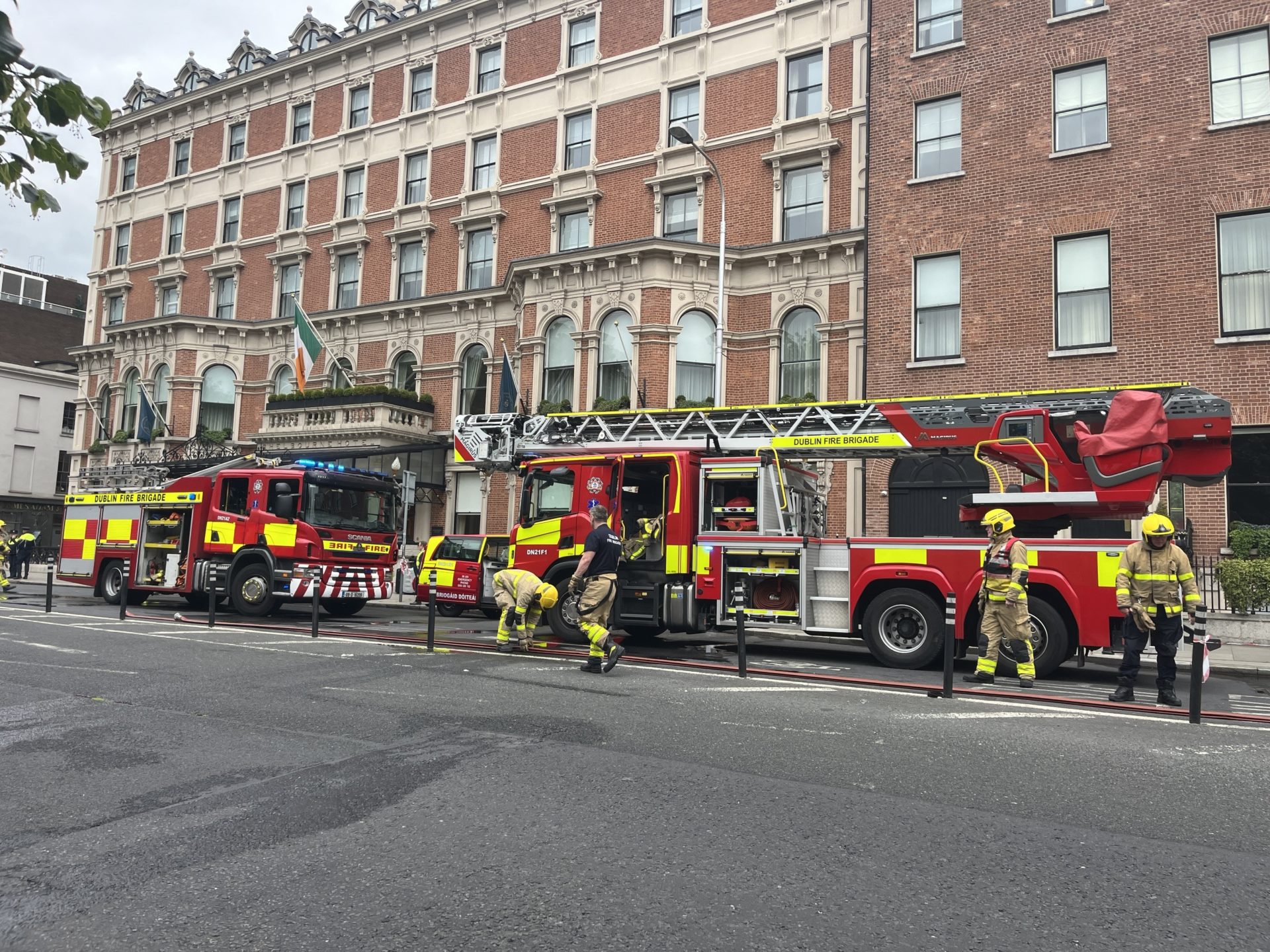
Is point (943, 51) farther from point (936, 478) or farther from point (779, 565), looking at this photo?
point (779, 565)

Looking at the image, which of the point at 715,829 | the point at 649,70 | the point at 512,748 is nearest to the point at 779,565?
the point at 512,748

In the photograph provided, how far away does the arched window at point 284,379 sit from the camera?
33.7m

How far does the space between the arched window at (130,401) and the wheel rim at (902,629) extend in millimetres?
32712

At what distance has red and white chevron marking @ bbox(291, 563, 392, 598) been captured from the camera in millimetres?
16188

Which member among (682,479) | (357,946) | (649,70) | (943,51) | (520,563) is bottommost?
(357,946)

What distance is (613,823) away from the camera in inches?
185

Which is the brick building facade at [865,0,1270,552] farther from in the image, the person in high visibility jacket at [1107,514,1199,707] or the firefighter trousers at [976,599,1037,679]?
the person in high visibility jacket at [1107,514,1199,707]

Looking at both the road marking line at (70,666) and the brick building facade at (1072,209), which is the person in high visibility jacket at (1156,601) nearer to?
the brick building facade at (1072,209)

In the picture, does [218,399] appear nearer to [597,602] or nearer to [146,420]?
[146,420]

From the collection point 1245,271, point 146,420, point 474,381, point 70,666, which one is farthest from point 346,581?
point 146,420

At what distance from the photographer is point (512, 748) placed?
20.6 feet

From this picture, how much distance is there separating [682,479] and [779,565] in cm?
180

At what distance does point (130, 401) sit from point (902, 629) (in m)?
33.9

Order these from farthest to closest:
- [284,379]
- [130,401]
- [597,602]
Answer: [130,401]
[284,379]
[597,602]
